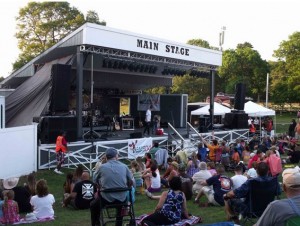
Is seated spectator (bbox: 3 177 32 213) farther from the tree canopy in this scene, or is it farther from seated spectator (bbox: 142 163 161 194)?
the tree canopy

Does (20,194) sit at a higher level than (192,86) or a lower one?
lower

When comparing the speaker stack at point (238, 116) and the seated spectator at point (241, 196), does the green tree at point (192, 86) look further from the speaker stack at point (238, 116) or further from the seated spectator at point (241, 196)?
the seated spectator at point (241, 196)

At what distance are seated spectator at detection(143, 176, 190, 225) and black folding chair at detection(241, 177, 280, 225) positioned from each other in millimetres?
1366

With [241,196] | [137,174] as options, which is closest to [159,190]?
[137,174]

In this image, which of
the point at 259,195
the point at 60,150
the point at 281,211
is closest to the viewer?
the point at 281,211

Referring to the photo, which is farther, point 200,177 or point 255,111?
point 255,111

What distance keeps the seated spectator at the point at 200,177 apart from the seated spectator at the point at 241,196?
6.63ft

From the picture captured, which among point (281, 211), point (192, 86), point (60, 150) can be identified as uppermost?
point (192, 86)

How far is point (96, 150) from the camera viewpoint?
1412 centimetres

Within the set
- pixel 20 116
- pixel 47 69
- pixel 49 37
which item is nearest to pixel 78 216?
pixel 20 116

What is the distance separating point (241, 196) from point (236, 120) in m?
16.6

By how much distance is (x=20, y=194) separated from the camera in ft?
24.9

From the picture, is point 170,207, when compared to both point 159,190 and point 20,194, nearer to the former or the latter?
point 20,194

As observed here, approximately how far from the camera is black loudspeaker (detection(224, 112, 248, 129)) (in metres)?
Answer: 22.7
